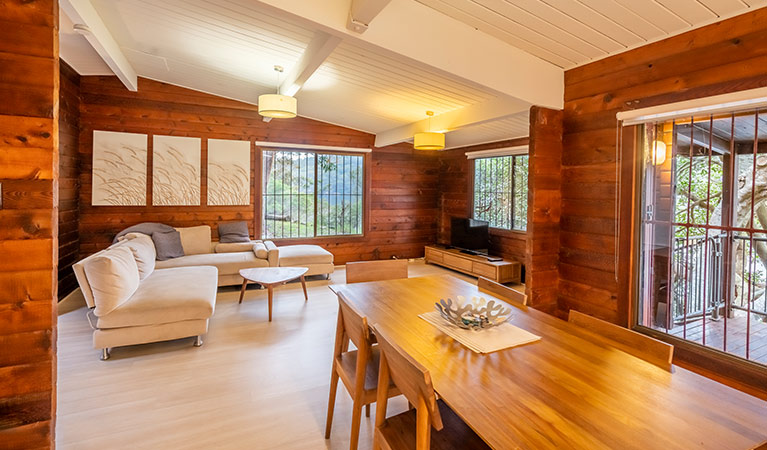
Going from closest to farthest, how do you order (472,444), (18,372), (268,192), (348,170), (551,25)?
(472,444) → (18,372) → (551,25) → (268,192) → (348,170)

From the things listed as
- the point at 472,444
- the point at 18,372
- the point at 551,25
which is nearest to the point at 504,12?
the point at 551,25

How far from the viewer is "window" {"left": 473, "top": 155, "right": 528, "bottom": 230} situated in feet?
19.6

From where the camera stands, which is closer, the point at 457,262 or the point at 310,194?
the point at 457,262

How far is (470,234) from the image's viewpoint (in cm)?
641

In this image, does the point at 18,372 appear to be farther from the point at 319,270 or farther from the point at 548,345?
the point at 319,270

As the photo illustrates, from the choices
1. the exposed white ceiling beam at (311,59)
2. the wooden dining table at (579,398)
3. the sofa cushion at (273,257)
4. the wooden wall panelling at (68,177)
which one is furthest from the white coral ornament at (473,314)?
the wooden wall panelling at (68,177)

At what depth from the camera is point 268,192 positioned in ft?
20.7

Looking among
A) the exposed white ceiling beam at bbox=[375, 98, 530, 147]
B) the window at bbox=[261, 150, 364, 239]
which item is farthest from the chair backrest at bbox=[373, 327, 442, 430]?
the window at bbox=[261, 150, 364, 239]

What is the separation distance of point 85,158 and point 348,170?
12.7 ft

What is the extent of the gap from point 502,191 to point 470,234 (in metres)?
0.89

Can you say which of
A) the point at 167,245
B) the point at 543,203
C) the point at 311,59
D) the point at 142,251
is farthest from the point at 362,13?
the point at 167,245

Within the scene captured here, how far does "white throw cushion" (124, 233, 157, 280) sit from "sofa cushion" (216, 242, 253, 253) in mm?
947

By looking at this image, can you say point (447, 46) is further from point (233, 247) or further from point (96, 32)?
point (233, 247)

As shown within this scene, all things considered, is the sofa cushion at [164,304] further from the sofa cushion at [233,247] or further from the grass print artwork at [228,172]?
the grass print artwork at [228,172]
